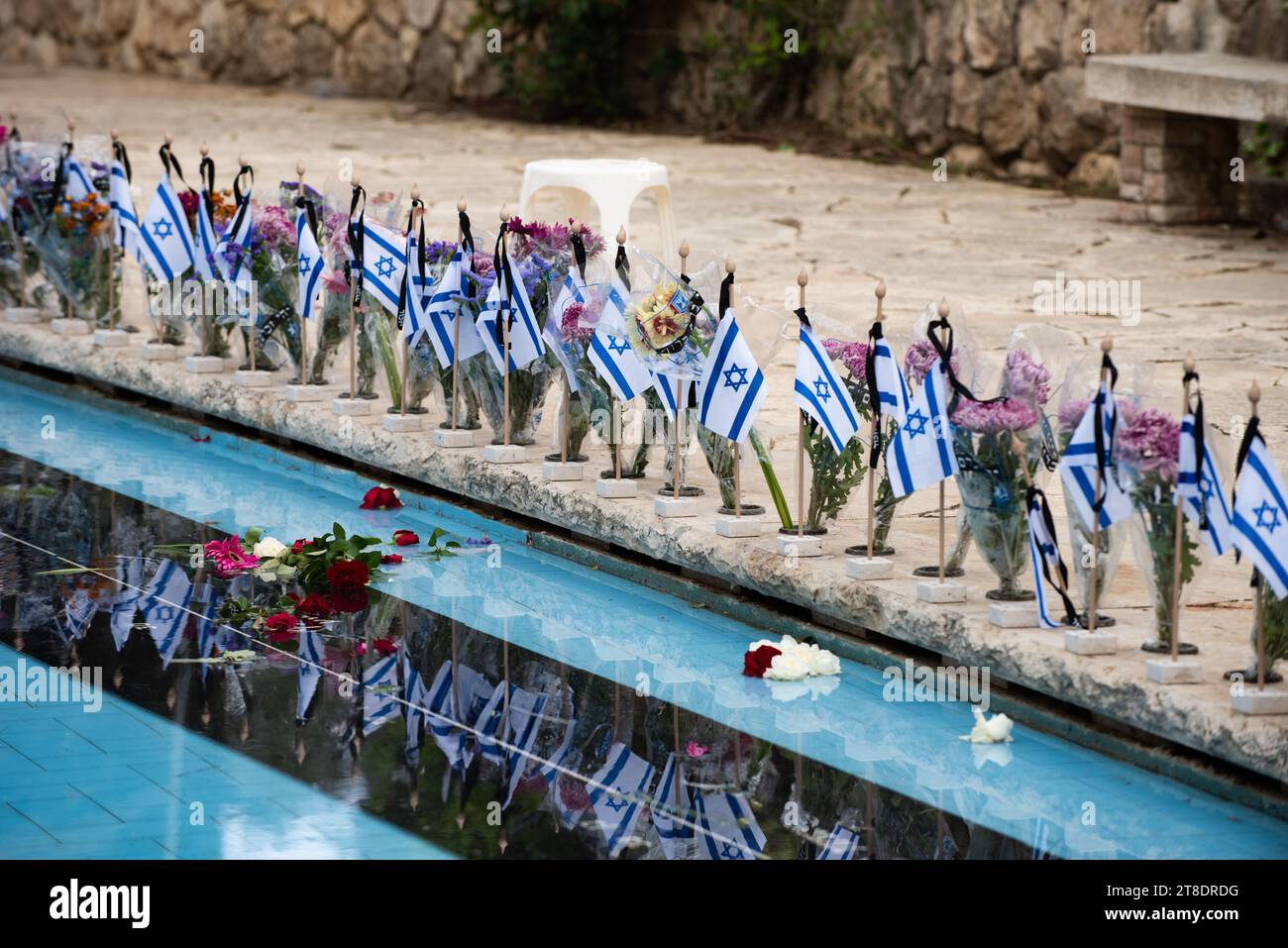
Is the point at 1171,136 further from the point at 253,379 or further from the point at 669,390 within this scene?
the point at 669,390

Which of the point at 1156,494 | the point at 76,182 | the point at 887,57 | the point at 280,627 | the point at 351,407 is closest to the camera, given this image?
the point at 1156,494

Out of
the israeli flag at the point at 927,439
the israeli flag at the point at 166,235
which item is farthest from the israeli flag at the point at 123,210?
the israeli flag at the point at 927,439

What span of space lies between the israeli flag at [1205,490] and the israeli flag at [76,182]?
468 centimetres

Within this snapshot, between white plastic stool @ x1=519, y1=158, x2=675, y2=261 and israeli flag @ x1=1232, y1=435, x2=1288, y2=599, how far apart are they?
3.65 m

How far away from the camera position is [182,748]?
4.11 metres

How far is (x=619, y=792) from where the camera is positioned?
3.94 m

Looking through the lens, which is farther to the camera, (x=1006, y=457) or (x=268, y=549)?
(x=268, y=549)

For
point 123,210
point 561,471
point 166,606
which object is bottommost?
point 166,606

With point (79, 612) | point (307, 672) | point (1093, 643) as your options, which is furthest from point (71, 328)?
point (1093, 643)

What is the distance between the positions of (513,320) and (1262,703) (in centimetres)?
250

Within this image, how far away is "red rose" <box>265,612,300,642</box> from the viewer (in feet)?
16.0
